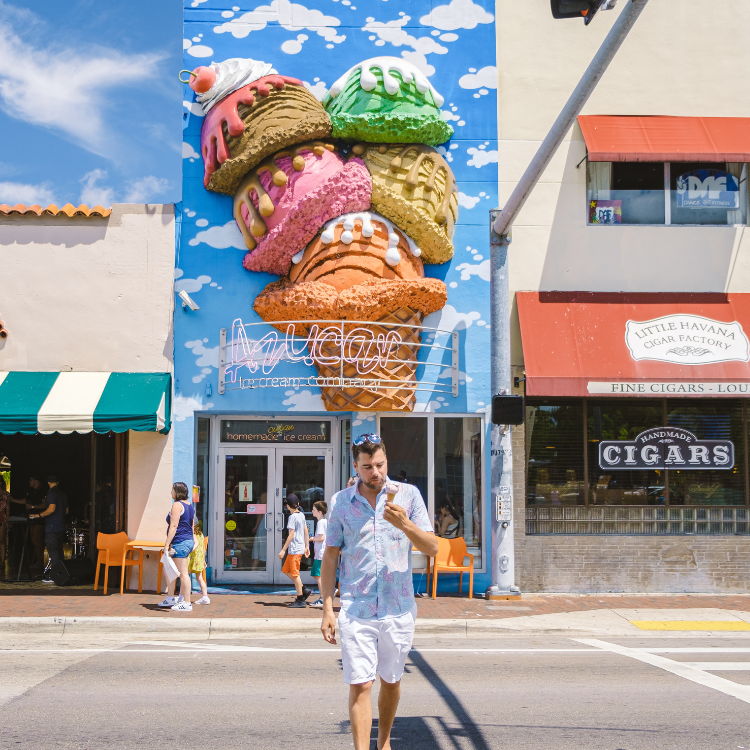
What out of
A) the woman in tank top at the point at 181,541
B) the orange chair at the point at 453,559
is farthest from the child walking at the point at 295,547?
the orange chair at the point at 453,559

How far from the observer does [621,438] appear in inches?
530

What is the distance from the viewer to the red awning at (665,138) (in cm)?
1330

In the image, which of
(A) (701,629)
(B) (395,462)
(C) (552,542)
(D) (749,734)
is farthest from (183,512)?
(D) (749,734)

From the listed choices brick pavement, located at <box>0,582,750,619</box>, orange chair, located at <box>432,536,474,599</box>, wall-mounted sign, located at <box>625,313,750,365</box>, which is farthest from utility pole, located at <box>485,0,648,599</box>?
wall-mounted sign, located at <box>625,313,750,365</box>

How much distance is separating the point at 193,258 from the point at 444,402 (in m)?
4.69

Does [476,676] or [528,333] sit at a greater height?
[528,333]

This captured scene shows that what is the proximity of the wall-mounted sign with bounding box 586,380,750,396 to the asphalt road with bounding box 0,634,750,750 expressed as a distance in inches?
163

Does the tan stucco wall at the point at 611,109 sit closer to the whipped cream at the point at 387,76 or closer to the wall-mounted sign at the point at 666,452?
the whipped cream at the point at 387,76

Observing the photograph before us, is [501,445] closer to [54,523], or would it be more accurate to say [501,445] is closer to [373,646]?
[54,523]

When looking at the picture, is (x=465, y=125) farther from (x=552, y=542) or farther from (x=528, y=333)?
(x=552, y=542)

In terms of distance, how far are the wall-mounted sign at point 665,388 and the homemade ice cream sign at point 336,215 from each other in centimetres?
237

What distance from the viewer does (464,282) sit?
543 inches

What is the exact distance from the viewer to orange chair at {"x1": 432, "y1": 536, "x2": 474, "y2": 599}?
12766 millimetres

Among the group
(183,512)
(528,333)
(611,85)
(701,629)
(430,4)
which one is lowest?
(701,629)
